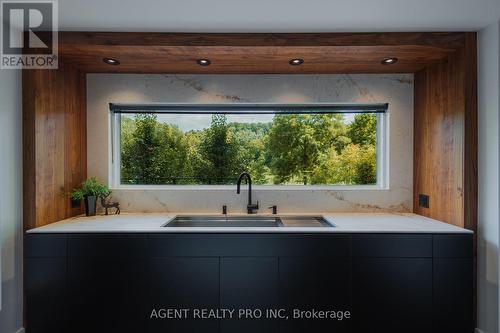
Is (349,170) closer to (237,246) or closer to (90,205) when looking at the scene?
(237,246)

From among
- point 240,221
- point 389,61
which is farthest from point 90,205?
point 389,61

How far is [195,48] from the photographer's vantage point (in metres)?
2.02

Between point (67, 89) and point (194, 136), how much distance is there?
1.16 metres

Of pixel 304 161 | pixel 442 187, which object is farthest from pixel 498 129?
pixel 304 161

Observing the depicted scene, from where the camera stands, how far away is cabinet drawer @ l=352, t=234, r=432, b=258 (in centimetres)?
186

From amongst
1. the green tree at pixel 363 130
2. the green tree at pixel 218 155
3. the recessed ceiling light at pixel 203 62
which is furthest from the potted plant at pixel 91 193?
the green tree at pixel 363 130

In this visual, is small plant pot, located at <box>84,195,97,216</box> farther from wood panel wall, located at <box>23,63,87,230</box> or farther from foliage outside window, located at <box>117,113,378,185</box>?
foliage outside window, located at <box>117,113,378,185</box>

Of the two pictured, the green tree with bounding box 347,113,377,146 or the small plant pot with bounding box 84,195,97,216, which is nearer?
the small plant pot with bounding box 84,195,97,216

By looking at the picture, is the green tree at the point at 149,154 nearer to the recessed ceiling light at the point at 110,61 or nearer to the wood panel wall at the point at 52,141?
the wood panel wall at the point at 52,141

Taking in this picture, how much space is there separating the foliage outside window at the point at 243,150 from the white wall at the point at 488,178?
885 mm

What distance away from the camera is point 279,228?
1.91 meters

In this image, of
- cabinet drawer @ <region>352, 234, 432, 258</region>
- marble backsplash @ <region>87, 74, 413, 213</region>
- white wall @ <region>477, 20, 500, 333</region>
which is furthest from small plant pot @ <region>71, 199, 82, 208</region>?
Answer: white wall @ <region>477, 20, 500, 333</region>

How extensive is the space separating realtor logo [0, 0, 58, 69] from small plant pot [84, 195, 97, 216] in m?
1.12

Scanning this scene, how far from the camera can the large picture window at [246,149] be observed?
2.71 meters
